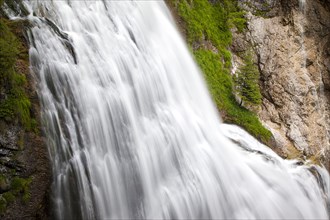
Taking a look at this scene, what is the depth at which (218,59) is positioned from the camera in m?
12.0

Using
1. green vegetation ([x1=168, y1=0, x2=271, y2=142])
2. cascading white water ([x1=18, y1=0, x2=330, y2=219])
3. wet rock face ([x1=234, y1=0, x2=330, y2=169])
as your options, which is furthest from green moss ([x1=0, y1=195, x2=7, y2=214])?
wet rock face ([x1=234, y1=0, x2=330, y2=169])

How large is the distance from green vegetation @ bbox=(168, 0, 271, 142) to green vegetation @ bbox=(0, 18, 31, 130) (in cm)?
588

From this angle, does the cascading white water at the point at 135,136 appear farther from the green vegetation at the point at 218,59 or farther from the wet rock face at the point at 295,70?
the wet rock face at the point at 295,70

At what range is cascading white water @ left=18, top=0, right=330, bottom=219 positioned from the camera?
615 cm

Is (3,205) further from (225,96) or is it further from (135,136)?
(225,96)

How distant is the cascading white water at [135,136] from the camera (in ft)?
20.2

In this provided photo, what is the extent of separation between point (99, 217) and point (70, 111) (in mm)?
1717

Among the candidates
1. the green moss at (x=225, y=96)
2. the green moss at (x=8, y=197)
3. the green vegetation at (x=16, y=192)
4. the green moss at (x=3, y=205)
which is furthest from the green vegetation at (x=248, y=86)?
the green moss at (x=3, y=205)

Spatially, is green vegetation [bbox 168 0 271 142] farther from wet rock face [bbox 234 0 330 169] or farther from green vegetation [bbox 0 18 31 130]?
green vegetation [bbox 0 18 31 130]

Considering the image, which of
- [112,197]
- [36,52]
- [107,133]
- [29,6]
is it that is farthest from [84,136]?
[29,6]

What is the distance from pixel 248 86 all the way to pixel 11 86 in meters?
7.84

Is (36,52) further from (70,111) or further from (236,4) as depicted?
(236,4)

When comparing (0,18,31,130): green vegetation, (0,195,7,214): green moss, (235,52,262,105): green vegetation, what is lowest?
(0,195,7,214): green moss

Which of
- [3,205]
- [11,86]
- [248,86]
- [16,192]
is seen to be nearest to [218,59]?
[248,86]
